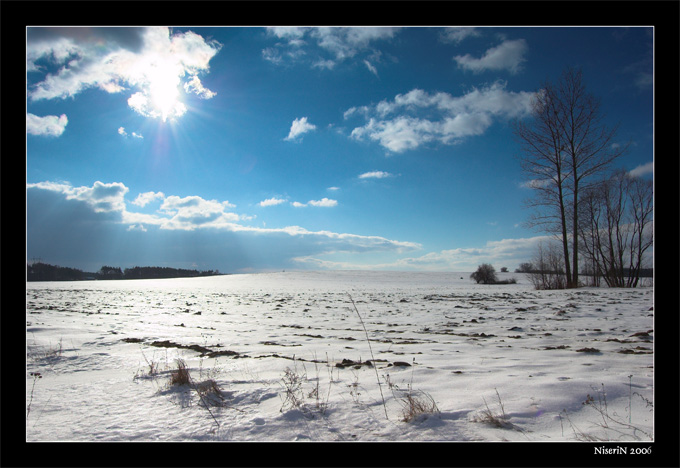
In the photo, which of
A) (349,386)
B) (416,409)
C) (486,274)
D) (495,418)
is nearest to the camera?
(495,418)

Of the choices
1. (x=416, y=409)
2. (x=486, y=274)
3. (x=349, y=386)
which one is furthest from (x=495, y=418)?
(x=486, y=274)

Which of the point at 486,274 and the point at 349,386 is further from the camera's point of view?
the point at 486,274

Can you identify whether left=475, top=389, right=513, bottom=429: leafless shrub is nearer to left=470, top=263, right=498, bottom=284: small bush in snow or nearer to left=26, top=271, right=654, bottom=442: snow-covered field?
left=26, top=271, right=654, bottom=442: snow-covered field

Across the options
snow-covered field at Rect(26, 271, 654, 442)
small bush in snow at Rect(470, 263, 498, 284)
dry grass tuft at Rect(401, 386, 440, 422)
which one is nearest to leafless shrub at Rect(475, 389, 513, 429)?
snow-covered field at Rect(26, 271, 654, 442)

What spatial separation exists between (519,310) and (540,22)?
31.4 ft

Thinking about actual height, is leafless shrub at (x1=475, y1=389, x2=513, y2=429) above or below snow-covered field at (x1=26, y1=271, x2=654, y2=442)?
above

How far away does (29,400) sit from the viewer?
10.0 feet

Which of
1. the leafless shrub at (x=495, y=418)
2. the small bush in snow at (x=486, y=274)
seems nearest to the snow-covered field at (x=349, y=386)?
the leafless shrub at (x=495, y=418)

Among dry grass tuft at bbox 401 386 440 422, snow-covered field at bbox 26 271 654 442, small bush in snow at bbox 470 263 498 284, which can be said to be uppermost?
dry grass tuft at bbox 401 386 440 422

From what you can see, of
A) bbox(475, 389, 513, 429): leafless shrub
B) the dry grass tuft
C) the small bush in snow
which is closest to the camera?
bbox(475, 389, 513, 429): leafless shrub

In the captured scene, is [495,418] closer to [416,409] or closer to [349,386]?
[416,409]

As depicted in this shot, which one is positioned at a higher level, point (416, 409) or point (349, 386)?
point (416, 409)

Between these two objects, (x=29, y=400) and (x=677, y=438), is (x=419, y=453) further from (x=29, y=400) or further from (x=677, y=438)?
(x=29, y=400)

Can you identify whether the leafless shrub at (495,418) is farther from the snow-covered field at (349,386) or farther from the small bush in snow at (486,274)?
the small bush in snow at (486,274)
